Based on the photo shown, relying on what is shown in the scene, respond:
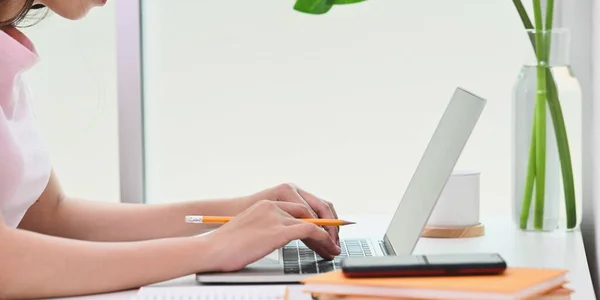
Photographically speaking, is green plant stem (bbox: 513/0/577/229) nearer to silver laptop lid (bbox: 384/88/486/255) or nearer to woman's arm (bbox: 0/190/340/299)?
silver laptop lid (bbox: 384/88/486/255)

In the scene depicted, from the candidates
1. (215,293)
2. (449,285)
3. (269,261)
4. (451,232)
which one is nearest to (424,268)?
(449,285)

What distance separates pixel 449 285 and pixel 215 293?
31 cm

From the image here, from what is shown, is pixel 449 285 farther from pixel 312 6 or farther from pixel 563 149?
Answer: pixel 312 6

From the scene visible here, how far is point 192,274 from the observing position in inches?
42.8

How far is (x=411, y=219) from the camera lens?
1.14 m

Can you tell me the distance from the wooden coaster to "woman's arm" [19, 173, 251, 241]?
311mm

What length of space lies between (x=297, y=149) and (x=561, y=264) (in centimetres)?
84

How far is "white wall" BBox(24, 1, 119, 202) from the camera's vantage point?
1936 millimetres

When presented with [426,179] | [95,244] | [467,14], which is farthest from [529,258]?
[467,14]

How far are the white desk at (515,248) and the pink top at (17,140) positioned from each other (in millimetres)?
264

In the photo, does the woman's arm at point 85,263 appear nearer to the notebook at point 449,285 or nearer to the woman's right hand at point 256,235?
the woman's right hand at point 256,235

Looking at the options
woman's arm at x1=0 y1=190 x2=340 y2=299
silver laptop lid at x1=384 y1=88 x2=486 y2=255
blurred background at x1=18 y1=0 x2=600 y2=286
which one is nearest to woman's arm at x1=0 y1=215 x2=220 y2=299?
woman's arm at x1=0 y1=190 x2=340 y2=299

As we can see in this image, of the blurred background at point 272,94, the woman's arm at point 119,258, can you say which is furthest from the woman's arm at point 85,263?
the blurred background at point 272,94

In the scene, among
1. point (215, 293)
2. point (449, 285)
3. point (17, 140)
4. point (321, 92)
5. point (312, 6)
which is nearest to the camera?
point (449, 285)
